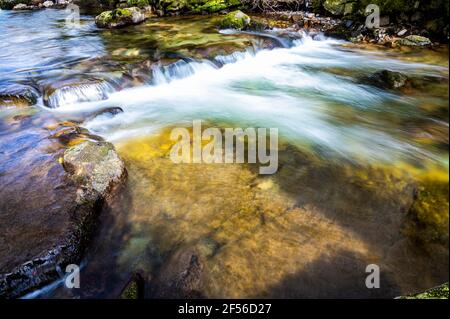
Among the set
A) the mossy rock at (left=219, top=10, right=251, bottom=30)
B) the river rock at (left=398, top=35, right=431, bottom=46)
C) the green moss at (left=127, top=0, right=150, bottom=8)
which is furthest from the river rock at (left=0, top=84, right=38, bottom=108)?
the green moss at (left=127, top=0, right=150, bottom=8)

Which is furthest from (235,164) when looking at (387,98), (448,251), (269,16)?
(269,16)

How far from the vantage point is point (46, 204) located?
4363 mm

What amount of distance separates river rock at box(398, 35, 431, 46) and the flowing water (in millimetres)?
644

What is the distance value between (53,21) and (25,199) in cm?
1850

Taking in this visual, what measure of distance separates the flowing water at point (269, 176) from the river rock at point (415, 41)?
0.64 metres

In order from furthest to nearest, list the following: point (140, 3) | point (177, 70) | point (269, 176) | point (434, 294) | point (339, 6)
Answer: point (140, 3) < point (339, 6) < point (177, 70) < point (269, 176) < point (434, 294)


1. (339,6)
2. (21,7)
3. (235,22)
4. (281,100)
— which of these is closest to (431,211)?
(281,100)

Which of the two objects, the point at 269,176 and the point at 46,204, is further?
the point at 269,176

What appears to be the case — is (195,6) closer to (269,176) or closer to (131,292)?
(269,176)

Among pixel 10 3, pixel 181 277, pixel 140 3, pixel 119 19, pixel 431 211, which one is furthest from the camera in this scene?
pixel 10 3

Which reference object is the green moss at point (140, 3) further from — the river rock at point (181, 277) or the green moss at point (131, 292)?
the green moss at point (131, 292)

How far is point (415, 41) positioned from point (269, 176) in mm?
9951

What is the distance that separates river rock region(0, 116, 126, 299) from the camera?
11.8ft
